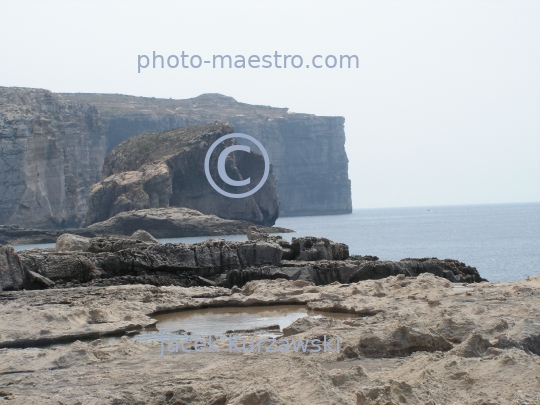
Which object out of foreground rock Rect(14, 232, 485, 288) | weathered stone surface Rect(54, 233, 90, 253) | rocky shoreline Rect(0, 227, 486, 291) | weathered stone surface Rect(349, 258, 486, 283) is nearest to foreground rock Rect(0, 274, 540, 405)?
rocky shoreline Rect(0, 227, 486, 291)

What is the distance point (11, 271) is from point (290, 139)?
399 ft

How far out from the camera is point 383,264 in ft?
63.4

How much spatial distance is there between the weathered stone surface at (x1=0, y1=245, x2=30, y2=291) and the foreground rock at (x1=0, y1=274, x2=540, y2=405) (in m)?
2.64

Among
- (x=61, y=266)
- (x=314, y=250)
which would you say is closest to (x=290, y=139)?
(x=314, y=250)

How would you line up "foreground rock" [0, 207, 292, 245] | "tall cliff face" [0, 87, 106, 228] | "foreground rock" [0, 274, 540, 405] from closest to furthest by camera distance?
"foreground rock" [0, 274, 540, 405]
"foreground rock" [0, 207, 292, 245]
"tall cliff face" [0, 87, 106, 228]

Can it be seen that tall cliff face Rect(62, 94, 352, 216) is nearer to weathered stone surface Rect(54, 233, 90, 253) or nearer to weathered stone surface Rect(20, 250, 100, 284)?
weathered stone surface Rect(54, 233, 90, 253)

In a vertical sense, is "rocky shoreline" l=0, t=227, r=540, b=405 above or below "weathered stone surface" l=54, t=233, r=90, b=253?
below

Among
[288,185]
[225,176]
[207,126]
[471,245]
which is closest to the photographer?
[471,245]

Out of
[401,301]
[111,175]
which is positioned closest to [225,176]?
[111,175]

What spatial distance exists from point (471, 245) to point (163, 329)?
1892 inches

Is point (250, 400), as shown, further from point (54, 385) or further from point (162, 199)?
point (162, 199)

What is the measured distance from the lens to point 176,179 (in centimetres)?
8212

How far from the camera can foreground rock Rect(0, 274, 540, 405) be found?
23.7ft

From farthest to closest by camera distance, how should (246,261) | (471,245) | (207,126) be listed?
(207,126), (471,245), (246,261)
